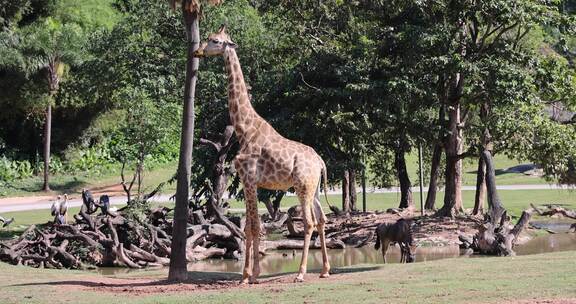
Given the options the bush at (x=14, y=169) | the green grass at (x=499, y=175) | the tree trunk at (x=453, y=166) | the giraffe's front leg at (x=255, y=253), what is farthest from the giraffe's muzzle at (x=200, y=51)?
the bush at (x=14, y=169)

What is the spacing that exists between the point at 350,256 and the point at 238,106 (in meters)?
11.4

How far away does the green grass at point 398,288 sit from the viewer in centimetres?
1480

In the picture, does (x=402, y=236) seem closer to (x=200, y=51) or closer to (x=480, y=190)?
(x=200, y=51)

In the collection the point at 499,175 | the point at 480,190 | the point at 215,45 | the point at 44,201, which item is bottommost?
the point at 44,201

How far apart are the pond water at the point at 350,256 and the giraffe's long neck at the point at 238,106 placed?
7.08 meters

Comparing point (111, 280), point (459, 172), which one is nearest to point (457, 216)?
point (459, 172)

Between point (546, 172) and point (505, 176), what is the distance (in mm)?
28278

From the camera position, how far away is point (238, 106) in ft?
62.4

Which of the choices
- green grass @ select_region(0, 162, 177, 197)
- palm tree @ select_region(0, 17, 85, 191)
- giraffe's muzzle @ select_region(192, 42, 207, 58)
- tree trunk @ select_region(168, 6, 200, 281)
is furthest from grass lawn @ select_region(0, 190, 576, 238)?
giraffe's muzzle @ select_region(192, 42, 207, 58)

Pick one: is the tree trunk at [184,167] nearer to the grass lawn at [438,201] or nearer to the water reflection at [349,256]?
the water reflection at [349,256]

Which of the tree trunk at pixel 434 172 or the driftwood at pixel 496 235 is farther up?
the tree trunk at pixel 434 172

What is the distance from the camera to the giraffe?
60.5 ft

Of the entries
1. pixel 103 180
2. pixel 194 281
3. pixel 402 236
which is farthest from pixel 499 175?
pixel 194 281

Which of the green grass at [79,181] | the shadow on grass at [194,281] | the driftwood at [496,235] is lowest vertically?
the shadow on grass at [194,281]
